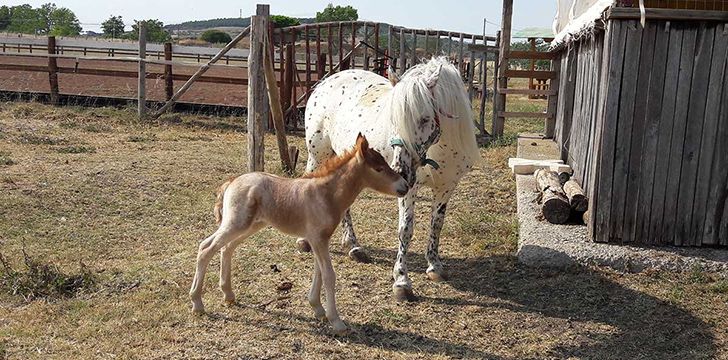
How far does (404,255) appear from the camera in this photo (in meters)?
5.57

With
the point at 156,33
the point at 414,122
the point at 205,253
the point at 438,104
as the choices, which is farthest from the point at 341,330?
the point at 156,33

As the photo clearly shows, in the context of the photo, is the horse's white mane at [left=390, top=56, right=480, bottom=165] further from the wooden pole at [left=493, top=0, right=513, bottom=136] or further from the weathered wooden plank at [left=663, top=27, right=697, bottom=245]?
the wooden pole at [left=493, top=0, right=513, bottom=136]

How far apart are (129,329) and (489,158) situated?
8.50 meters

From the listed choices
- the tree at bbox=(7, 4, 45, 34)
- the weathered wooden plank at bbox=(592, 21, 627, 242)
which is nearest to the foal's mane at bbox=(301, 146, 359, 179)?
the weathered wooden plank at bbox=(592, 21, 627, 242)

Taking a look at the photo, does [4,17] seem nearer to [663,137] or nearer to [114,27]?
[114,27]

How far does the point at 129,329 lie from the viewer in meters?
4.66

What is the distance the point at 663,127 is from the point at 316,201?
10.9 ft

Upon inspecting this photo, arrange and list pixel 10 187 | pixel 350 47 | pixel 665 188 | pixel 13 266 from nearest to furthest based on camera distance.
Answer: pixel 13 266
pixel 665 188
pixel 10 187
pixel 350 47

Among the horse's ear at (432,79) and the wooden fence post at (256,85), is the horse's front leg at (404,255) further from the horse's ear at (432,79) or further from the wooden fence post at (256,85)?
the wooden fence post at (256,85)

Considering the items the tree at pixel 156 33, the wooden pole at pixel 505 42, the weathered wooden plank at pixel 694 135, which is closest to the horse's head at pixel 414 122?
the weathered wooden plank at pixel 694 135

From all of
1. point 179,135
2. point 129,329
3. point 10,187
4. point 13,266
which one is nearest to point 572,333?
point 129,329

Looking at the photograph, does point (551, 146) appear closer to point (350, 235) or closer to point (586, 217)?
point (586, 217)

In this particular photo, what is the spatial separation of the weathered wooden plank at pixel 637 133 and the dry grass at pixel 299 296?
56cm

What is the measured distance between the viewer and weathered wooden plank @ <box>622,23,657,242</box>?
6.01 metres
